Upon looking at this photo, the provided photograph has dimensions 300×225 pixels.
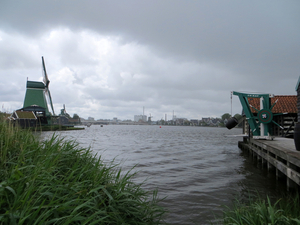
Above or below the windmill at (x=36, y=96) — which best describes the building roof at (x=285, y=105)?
below

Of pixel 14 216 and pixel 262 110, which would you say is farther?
pixel 262 110

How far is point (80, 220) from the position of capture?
2.59 metres

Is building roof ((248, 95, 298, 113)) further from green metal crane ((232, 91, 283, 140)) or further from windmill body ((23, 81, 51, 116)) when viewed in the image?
windmill body ((23, 81, 51, 116))

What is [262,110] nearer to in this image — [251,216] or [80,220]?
[251,216]

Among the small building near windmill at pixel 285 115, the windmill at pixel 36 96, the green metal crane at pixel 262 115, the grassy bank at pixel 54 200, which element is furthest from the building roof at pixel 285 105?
the windmill at pixel 36 96

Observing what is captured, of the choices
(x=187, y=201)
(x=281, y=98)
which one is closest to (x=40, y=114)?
(x=281, y=98)

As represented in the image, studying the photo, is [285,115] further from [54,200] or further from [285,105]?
[54,200]

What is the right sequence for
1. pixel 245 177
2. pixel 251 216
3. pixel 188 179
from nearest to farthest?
pixel 251 216 < pixel 188 179 < pixel 245 177

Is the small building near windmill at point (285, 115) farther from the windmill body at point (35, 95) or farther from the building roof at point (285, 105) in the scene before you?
the windmill body at point (35, 95)

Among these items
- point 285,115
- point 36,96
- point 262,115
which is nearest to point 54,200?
point 262,115

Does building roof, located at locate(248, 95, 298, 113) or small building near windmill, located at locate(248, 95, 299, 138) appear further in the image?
building roof, located at locate(248, 95, 298, 113)

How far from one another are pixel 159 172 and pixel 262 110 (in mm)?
7670

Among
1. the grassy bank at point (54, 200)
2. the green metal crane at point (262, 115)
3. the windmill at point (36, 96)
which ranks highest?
the windmill at point (36, 96)

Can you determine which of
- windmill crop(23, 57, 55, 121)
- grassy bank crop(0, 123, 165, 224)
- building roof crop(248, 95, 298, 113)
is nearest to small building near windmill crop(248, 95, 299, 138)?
building roof crop(248, 95, 298, 113)
